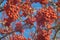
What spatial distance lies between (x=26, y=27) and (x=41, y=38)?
101 cm

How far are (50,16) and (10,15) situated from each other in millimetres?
1650

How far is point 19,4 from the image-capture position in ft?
41.3

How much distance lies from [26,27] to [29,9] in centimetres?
82

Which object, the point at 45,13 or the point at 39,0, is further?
the point at 39,0

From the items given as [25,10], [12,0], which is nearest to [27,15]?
[25,10]

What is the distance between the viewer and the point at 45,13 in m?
11.7

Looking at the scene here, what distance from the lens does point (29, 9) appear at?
1285cm

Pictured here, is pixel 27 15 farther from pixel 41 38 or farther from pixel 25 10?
pixel 41 38

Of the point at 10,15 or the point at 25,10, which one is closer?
the point at 10,15

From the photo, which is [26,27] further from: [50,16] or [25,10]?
[50,16]

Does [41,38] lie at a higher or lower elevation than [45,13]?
lower

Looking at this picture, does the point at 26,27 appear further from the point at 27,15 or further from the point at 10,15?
the point at 10,15

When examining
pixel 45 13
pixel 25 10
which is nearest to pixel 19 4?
pixel 25 10

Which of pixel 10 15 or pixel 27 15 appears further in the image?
pixel 27 15
